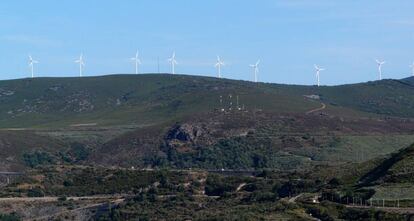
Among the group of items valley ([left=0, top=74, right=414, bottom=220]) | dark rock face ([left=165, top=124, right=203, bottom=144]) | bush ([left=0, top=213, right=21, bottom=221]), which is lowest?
bush ([left=0, top=213, right=21, bottom=221])

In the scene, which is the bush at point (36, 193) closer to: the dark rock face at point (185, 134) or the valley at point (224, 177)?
the valley at point (224, 177)

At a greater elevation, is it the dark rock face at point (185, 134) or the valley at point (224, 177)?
the dark rock face at point (185, 134)

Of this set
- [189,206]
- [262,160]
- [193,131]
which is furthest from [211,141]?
[189,206]

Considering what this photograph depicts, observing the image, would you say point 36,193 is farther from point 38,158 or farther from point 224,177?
point 38,158

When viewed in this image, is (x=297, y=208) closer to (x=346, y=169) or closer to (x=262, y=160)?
(x=346, y=169)

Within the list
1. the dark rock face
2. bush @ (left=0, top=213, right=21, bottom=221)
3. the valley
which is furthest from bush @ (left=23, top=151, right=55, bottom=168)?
bush @ (left=0, top=213, right=21, bottom=221)

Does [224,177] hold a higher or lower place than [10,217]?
higher

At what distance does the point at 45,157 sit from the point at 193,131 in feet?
86.7

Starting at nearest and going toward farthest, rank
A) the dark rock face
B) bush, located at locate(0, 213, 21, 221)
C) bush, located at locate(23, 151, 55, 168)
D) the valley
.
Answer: the valley, bush, located at locate(0, 213, 21, 221), bush, located at locate(23, 151, 55, 168), the dark rock face

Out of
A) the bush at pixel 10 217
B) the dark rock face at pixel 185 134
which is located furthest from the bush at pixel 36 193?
the dark rock face at pixel 185 134

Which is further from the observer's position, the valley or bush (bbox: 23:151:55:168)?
bush (bbox: 23:151:55:168)

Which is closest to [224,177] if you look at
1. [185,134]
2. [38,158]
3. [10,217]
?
[10,217]

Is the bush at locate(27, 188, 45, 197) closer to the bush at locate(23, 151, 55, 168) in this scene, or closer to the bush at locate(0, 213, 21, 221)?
the bush at locate(0, 213, 21, 221)

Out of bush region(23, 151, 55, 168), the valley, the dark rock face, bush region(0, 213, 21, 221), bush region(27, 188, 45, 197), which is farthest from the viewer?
the dark rock face
